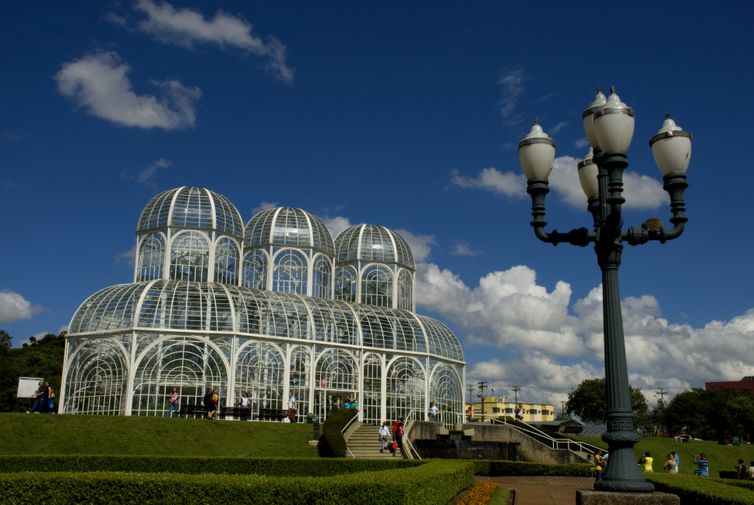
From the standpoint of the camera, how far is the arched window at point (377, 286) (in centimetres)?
4828

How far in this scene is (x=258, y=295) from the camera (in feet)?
126

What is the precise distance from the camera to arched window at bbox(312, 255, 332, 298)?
4582 centimetres

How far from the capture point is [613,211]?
886 cm

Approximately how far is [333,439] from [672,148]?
20.1 metres

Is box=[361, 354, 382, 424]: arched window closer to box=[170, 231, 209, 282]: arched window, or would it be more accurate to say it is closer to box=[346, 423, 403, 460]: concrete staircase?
box=[346, 423, 403, 460]: concrete staircase

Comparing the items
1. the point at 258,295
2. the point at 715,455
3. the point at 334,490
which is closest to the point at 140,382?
the point at 258,295

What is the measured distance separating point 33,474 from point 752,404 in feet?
272

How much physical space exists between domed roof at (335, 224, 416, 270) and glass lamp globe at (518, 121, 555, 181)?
38.9 m

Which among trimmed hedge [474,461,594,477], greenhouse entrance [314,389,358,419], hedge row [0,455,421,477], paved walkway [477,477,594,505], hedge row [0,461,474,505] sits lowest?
paved walkway [477,477,594,505]

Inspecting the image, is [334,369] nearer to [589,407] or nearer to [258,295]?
[258,295]

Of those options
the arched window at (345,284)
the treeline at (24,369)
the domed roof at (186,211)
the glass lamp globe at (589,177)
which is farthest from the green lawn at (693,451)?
the treeline at (24,369)

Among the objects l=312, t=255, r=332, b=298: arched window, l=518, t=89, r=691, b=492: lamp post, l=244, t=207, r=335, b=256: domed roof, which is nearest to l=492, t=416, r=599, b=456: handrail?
l=312, t=255, r=332, b=298: arched window

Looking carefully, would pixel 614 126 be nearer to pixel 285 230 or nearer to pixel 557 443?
pixel 557 443

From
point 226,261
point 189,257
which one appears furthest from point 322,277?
point 189,257
